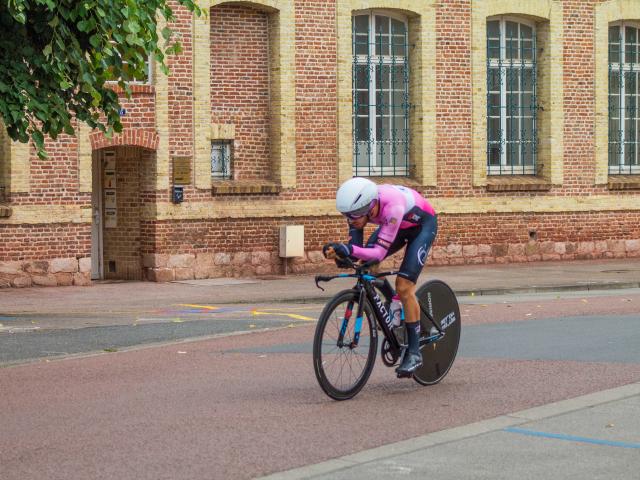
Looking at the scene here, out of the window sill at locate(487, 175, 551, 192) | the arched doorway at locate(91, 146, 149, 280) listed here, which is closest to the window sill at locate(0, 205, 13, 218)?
the arched doorway at locate(91, 146, 149, 280)

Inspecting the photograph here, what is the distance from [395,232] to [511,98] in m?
18.4

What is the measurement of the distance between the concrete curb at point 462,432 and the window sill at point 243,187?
14.1m

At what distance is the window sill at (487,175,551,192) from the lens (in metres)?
26.8

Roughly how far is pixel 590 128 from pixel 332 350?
63.8ft

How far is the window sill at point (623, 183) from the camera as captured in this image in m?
28.1

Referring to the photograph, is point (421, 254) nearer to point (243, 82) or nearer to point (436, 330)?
point (436, 330)

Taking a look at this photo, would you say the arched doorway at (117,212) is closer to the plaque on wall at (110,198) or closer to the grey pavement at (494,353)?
the plaque on wall at (110,198)

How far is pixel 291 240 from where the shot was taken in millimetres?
24219

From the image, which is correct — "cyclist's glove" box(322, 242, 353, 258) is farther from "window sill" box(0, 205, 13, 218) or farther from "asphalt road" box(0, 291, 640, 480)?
"window sill" box(0, 205, 13, 218)

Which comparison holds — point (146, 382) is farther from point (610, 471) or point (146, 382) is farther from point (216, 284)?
point (216, 284)

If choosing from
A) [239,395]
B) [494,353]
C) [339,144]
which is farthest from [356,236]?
[339,144]

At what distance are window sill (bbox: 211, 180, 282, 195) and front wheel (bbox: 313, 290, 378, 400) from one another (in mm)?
14108

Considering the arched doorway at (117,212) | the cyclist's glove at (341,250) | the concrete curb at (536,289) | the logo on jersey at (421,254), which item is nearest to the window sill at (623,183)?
the concrete curb at (536,289)

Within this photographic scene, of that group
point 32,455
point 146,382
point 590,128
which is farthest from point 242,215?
point 32,455
